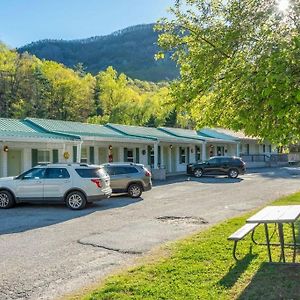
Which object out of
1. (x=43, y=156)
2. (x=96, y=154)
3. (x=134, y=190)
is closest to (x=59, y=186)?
(x=134, y=190)

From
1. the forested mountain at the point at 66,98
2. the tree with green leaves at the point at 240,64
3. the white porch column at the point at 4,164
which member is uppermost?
the forested mountain at the point at 66,98

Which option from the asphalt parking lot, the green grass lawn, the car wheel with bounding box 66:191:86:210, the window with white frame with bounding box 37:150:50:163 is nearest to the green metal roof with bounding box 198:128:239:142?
the window with white frame with bounding box 37:150:50:163

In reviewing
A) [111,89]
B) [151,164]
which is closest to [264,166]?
[151,164]

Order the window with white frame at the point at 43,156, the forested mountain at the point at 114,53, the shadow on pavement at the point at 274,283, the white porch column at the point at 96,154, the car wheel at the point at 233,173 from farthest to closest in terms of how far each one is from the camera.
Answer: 1. the forested mountain at the point at 114,53
2. the car wheel at the point at 233,173
3. the white porch column at the point at 96,154
4. the window with white frame at the point at 43,156
5. the shadow on pavement at the point at 274,283

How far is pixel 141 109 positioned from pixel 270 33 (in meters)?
56.9

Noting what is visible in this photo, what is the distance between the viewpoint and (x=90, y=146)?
27500 mm

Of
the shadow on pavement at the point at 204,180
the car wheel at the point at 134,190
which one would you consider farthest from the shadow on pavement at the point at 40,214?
the shadow on pavement at the point at 204,180

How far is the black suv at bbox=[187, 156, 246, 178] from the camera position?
103 ft

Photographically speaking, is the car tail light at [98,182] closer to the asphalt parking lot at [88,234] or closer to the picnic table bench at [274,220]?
the asphalt parking lot at [88,234]

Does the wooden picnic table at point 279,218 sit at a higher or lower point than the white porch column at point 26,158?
lower

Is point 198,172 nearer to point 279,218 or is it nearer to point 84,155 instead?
point 84,155

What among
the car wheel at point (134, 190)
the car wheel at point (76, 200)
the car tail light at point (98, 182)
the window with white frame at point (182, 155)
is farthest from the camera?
the window with white frame at point (182, 155)

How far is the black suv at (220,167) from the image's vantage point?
31453 millimetres

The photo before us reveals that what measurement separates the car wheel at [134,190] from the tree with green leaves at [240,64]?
10.1 meters
